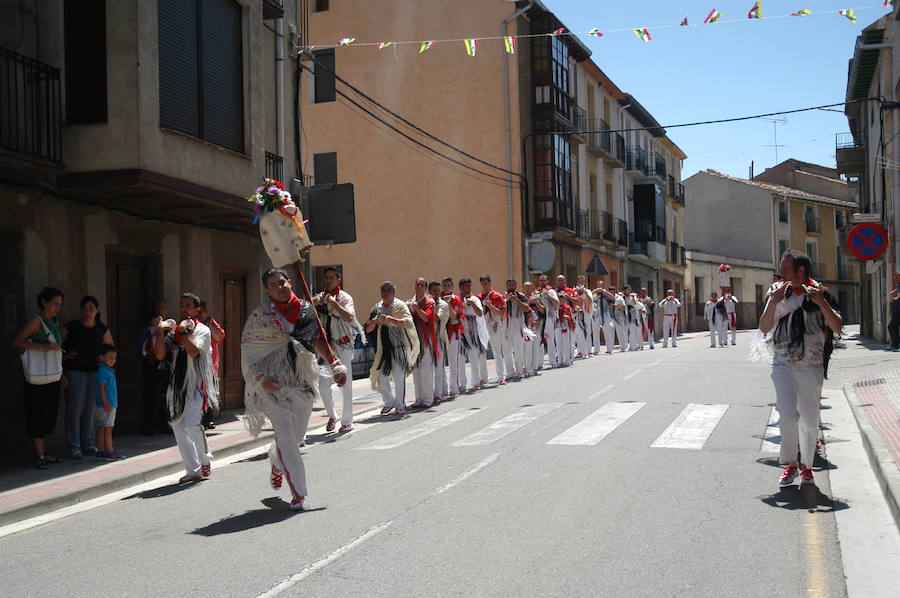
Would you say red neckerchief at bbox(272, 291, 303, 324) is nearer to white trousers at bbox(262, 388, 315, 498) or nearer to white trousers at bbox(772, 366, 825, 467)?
white trousers at bbox(262, 388, 315, 498)

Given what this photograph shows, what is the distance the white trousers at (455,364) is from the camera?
16297 millimetres

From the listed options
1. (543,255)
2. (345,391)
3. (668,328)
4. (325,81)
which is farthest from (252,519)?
(325,81)

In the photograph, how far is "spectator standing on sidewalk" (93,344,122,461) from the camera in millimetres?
11469

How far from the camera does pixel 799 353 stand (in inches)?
309

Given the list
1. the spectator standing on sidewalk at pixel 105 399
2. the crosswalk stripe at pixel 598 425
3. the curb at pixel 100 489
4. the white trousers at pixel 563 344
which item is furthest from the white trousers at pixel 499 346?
the spectator standing on sidewalk at pixel 105 399

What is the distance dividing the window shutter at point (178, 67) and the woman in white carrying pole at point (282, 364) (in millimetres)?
5978

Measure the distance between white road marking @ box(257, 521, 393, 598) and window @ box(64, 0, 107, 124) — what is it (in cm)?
784

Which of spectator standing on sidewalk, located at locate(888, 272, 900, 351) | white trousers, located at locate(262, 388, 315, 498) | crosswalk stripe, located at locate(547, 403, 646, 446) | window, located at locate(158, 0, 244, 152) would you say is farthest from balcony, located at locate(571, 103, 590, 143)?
white trousers, located at locate(262, 388, 315, 498)

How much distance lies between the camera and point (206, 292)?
51.0 ft

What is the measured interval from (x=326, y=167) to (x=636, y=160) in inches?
758

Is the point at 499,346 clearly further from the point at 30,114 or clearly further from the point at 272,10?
the point at 30,114

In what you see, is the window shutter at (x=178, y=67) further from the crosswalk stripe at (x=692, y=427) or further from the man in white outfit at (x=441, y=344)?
the crosswalk stripe at (x=692, y=427)

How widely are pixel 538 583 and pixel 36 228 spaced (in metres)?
8.69

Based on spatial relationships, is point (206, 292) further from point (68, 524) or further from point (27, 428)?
point (68, 524)
